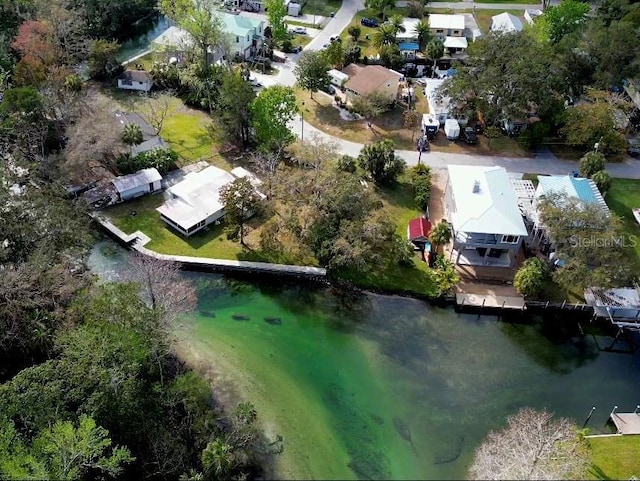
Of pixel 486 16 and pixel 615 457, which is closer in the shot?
pixel 615 457

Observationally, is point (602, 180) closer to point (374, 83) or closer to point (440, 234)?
point (440, 234)

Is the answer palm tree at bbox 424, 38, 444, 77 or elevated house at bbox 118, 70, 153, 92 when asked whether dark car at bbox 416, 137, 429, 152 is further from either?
elevated house at bbox 118, 70, 153, 92

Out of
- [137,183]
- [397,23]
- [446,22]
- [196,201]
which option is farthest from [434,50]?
[137,183]

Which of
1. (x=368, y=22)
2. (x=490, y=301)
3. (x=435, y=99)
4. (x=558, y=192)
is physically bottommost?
(x=490, y=301)

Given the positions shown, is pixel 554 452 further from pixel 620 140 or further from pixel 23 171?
pixel 23 171

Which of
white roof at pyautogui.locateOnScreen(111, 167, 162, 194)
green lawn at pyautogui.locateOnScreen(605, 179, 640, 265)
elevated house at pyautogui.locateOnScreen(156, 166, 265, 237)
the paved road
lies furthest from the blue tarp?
white roof at pyautogui.locateOnScreen(111, 167, 162, 194)

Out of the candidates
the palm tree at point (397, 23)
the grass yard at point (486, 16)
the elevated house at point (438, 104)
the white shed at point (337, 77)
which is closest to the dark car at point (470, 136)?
the elevated house at point (438, 104)

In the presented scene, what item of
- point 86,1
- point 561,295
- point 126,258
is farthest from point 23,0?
point 561,295

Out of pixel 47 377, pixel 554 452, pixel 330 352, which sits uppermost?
pixel 47 377
